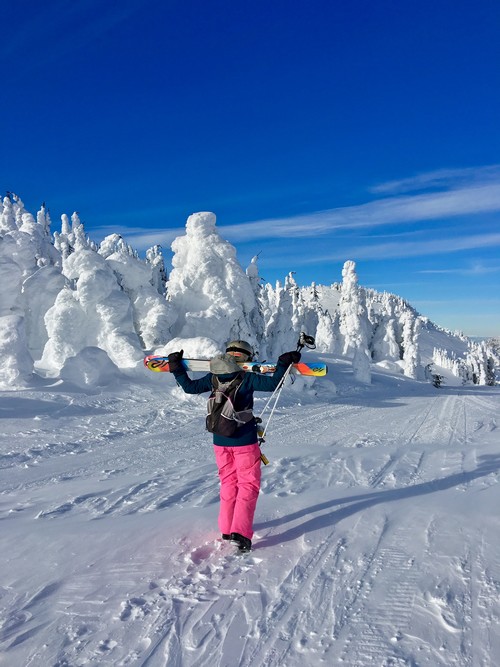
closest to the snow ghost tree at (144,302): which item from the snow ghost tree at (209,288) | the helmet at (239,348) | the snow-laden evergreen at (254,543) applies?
the snow ghost tree at (209,288)

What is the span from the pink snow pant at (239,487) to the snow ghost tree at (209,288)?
20.9m

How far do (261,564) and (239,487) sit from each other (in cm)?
68

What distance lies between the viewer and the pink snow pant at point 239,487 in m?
3.83

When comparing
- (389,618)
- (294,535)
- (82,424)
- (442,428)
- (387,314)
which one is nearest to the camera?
(389,618)

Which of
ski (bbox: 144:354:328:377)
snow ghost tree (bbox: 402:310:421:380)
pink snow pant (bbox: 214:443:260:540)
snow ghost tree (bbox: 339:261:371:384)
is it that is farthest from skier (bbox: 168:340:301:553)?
snow ghost tree (bbox: 402:310:421:380)

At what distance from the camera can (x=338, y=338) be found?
59500 mm

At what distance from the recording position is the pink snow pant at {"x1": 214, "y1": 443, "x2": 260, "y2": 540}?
3834 millimetres

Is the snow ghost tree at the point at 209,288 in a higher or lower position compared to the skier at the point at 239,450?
higher

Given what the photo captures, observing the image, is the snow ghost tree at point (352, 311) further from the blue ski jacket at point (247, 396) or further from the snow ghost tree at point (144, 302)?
the blue ski jacket at point (247, 396)

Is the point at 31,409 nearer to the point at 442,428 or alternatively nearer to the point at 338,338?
the point at 442,428

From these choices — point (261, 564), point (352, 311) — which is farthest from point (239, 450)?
point (352, 311)

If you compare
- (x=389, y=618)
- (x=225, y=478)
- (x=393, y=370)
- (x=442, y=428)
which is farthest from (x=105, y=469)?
(x=393, y=370)

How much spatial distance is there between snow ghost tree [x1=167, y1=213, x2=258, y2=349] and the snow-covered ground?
1760 cm

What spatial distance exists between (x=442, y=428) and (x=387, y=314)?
5542 centimetres
